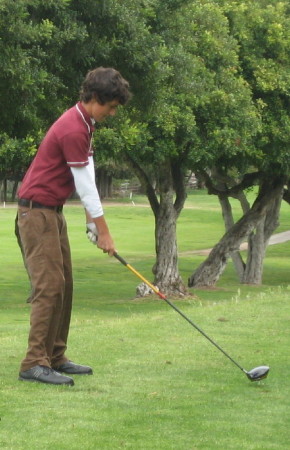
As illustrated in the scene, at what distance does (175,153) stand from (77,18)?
19.6ft

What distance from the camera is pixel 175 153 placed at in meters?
22.7

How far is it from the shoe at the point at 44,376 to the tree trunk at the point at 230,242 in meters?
20.5

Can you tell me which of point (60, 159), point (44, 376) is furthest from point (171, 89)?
point (44, 376)

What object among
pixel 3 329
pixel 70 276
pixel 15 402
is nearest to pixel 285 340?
pixel 70 276

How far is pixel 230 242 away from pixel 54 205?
69.1 feet

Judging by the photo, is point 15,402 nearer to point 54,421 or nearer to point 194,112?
point 54,421

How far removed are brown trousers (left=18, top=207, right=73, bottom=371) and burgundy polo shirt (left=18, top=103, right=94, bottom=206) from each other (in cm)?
13

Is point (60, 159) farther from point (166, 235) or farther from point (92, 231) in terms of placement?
point (166, 235)

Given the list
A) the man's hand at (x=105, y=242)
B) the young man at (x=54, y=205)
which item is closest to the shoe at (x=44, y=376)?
the young man at (x=54, y=205)

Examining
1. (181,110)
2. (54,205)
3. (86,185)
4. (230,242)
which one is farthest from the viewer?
(230,242)

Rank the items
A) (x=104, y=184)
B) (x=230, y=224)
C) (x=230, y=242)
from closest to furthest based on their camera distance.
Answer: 1. (x=230, y=242)
2. (x=230, y=224)
3. (x=104, y=184)

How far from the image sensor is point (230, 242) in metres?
28.3

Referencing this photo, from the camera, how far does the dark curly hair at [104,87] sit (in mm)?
7297

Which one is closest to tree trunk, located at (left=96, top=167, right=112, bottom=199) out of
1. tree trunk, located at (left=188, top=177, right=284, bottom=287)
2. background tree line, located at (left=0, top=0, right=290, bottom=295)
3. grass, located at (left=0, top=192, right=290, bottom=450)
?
background tree line, located at (left=0, top=0, right=290, bottom=295)
